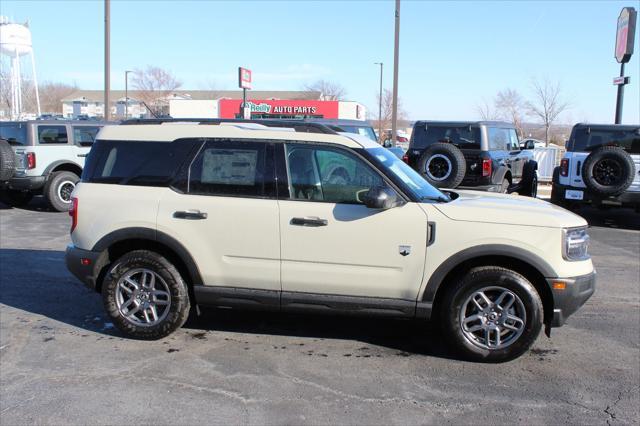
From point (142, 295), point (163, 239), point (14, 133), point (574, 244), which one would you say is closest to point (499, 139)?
point (574, 244)

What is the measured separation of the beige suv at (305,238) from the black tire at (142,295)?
11mm

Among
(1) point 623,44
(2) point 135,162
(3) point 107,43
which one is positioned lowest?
(2) point 135,162

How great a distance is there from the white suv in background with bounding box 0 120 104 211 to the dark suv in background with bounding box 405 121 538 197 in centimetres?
735

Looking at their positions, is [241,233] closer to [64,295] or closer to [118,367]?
[118,367]

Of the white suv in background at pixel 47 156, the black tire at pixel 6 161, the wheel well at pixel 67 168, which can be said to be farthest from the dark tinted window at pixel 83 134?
the black tire at pixel 6 161

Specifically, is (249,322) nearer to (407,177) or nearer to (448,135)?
(407,177)

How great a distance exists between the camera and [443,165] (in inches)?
416

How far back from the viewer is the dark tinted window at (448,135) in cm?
1140

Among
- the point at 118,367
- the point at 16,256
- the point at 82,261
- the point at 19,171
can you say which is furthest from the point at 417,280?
the point at 19,171

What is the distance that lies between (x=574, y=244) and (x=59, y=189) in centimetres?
1113

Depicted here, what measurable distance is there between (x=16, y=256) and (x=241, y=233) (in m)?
5.00

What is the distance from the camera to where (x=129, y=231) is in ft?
15.5

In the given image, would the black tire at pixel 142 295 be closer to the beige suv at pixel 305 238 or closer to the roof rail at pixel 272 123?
the beige suv at pixel 305 238

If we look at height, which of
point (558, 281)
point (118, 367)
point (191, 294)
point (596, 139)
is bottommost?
point (118, 367)
